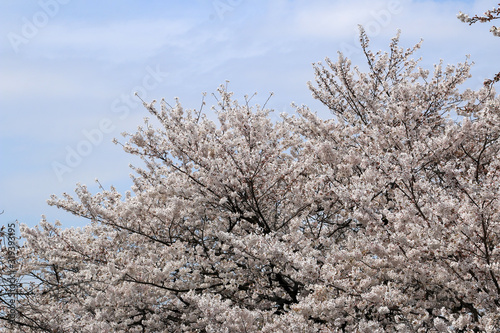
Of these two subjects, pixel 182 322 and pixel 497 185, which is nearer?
pixel 497 185

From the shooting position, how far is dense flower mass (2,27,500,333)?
6328 millimetres

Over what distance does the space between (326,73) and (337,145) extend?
8.76 feet

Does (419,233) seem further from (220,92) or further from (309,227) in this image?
(220,92)

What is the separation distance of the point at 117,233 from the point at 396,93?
234 inches

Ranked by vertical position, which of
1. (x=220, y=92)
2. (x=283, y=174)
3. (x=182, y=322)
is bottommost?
(x=182, y=322)

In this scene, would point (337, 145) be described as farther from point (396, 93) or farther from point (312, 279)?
point (312, 279)

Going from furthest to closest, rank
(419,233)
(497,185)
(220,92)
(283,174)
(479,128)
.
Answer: (220,92) < (283,174) < (479,128) < (419,233) < (497,185)

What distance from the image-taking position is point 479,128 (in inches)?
329

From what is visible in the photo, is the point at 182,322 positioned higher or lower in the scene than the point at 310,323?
higher

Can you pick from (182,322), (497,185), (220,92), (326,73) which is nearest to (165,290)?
(182,322)

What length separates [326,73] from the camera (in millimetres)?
12023

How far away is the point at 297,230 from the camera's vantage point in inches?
343

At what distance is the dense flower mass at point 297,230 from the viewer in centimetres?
633

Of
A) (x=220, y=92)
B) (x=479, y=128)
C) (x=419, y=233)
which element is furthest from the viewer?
(x=220, y=92)
